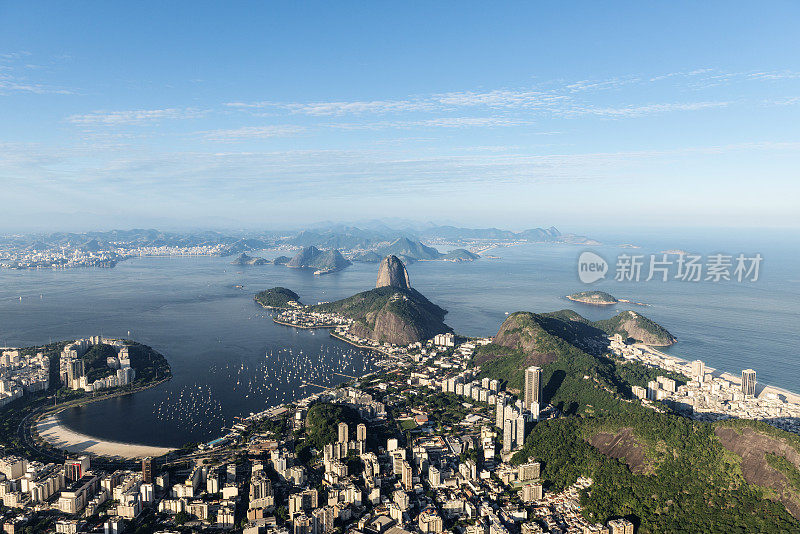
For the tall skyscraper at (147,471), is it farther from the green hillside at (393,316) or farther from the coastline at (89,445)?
the green hillside at (393,316)

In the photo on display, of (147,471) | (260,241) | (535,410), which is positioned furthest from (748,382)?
(260,241)

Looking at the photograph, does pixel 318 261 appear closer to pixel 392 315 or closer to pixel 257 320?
pixel 257 320

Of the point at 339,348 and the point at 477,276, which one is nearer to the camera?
the point at 339,348

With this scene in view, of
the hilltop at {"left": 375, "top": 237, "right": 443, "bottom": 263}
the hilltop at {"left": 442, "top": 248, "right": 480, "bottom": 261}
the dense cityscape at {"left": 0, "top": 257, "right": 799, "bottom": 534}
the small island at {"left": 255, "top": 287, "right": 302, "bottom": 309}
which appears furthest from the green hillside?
the hilltop at {"left": 442, "top": 248, "right": 480, "bottom": 261}

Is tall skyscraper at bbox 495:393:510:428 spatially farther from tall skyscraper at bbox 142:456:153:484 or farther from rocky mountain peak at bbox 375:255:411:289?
rocky mountain peak at bbox 375:255:411:289

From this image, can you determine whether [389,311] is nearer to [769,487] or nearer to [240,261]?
[769,487]

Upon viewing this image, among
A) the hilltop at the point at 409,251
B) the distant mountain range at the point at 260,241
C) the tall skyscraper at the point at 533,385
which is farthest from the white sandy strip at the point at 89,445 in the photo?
the hilltop at the point at 409,251

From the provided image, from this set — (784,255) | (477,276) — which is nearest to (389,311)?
(477,276)
